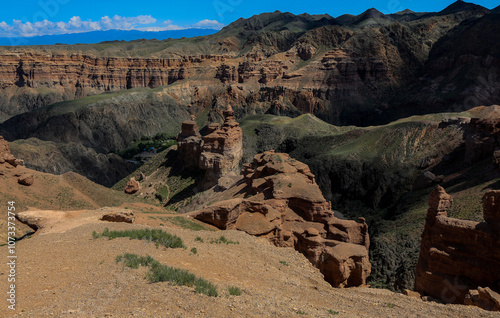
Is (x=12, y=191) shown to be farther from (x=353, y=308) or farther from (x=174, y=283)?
(x=353, y=308)

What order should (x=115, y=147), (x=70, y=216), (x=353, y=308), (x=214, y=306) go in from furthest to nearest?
1. (x=115, y=147)
2. (x=70, y=216)
3. (x=353, y=308)
4. (x=214, y=306)

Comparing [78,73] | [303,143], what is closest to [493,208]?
[303,143]

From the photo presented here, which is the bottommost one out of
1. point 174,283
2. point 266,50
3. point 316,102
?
point 174,283

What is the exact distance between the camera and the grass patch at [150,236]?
579 inches

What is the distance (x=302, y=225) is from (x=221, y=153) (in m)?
25.7

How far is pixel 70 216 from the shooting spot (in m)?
19.4

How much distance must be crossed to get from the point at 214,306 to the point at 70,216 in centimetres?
1289

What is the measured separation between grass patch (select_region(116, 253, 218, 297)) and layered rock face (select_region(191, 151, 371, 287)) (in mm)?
9362

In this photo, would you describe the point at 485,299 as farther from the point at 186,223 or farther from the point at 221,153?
the point at 221,153

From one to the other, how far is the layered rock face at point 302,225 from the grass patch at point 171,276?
9362mm

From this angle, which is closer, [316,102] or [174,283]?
[174,283]

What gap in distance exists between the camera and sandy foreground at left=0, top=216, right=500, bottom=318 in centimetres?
956

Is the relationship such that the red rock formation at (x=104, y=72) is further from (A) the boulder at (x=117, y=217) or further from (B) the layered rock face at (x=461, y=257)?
(B) the layered rock face at (x=461, y=257)

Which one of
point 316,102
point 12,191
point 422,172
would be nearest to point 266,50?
point 316,102
